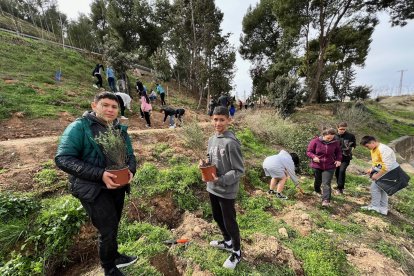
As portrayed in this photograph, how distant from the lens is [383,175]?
429cm

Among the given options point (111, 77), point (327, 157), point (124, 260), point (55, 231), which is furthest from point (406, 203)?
point (111, 77)

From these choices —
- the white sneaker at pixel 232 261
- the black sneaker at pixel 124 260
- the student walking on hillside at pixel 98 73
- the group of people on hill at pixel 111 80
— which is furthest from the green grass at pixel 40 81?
the white sneaker at pixel 232 261

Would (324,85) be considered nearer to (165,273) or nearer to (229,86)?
(229,86)

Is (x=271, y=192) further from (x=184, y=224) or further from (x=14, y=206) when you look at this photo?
(x=14, y=206)

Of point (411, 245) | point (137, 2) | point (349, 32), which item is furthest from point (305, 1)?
point (411, 245)

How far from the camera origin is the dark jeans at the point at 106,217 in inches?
76.2

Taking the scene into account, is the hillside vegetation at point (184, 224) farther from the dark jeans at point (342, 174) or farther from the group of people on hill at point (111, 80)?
the group of people on hill at point (111, 80)

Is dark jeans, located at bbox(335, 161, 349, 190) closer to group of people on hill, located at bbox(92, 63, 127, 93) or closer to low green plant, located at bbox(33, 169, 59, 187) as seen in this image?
low green plant, located at bbox(33, 169, 59, 187)

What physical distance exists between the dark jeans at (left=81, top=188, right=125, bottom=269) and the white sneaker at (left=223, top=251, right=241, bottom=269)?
123 cm

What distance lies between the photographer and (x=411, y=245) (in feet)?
12.2

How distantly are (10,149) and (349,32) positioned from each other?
72.3 ft

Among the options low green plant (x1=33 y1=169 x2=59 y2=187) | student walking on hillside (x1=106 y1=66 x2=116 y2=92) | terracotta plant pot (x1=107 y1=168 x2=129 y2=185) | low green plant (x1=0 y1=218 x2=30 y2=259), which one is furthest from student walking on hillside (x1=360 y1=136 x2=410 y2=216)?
student walking on hillside (x1=106 y1=66 x2=116 y2=92)

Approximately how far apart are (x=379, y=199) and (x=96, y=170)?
5.22 metres

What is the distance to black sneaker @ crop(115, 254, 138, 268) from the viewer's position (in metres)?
2.42
